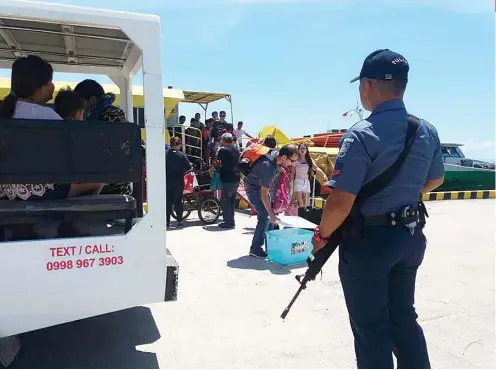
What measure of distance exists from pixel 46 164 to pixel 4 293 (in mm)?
767

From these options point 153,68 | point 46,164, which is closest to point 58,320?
point 46,164

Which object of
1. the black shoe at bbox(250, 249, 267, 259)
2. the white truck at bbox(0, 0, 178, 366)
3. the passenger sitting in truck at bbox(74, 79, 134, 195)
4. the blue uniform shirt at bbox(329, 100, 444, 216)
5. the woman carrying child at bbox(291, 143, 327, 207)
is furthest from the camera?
the woman carrying child at bbox(291, 143, 327, 207)

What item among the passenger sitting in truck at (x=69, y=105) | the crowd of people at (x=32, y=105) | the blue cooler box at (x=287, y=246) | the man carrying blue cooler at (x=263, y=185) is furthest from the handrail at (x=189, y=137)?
the crowd of people at (x=32, y=105)

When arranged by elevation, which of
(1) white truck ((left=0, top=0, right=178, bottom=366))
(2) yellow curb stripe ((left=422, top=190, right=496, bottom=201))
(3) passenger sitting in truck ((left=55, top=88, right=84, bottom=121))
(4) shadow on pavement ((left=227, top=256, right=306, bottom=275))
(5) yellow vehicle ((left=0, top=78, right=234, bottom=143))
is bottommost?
(2) yellow curb stripe ((left=422, top=190, right=496, bottom=201))

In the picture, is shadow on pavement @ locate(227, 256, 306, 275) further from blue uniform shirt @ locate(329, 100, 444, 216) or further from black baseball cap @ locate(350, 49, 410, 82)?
black baseball cap @ locate(350, 49, 410, 82)

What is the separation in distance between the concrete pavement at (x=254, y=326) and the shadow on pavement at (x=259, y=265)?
0.5 inches

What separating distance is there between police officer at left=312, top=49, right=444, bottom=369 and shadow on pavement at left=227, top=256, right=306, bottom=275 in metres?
2.93

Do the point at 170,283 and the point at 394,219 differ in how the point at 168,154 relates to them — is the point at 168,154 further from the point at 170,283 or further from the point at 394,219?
the point at 394,219

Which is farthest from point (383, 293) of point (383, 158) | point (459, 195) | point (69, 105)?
point (459, 195)

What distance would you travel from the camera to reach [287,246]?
5648mm

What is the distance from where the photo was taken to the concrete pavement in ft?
10.9

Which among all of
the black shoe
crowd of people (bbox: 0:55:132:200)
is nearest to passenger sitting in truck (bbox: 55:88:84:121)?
crowd of people (bbox: 0:55:132:200)

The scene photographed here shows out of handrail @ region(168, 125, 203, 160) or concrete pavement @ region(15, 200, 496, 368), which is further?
handrail @ region(168, 125, 203, 160)

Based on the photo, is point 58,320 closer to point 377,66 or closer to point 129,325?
point 129,325
